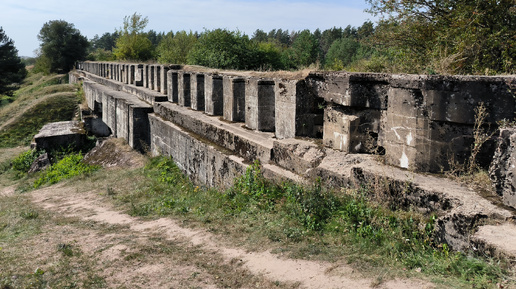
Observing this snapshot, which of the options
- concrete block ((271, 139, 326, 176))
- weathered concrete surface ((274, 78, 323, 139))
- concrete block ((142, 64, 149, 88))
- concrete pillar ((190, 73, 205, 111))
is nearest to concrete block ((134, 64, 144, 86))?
concrete block ((142, 64, 149, 88))

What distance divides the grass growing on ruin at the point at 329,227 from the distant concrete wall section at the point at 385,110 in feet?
2.27

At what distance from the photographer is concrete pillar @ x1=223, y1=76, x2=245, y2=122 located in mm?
7359

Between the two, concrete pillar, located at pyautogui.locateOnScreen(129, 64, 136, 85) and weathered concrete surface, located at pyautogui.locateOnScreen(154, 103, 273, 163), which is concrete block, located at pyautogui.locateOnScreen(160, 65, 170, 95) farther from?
concrete pillar, located at pyautogui.locateOnScreen(129, 64, 136, 85)

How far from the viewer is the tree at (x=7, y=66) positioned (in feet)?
128

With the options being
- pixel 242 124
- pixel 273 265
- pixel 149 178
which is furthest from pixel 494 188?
pixel 149 178

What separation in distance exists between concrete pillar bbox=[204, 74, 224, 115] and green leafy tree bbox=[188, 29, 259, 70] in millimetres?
10964

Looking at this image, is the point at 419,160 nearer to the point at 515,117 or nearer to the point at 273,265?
the point at 515,117

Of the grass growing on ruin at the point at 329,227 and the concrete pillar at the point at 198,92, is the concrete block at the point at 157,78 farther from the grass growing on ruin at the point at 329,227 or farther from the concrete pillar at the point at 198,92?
the grass growing on ruin at the point at 329,227

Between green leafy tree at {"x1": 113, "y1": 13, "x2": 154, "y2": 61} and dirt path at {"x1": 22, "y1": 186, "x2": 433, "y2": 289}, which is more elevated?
green leafy tree at {"x1": 113, "y1": 13, "x2": 154, "y2": 61}

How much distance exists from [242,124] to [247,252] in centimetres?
367

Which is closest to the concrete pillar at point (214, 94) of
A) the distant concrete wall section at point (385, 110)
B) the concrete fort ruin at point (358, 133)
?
the concrete fort ruin at point (358, 133)

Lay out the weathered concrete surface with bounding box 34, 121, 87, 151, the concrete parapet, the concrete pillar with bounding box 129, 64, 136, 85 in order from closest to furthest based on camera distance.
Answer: the concrete parapet < the weathered concrete surface with bounding box 34, 121, 87, 151 < the concrete pillar with bounding box 129, 64, 136, 85

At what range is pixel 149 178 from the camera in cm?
805

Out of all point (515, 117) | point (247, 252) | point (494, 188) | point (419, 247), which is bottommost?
point (247, 252)
